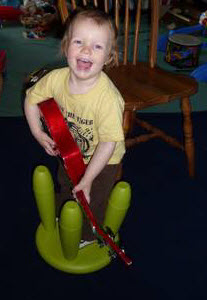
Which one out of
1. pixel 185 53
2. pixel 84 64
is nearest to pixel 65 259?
pixel 84 64

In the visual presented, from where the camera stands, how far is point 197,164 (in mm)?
1576

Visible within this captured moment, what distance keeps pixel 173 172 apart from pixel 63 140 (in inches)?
28.0

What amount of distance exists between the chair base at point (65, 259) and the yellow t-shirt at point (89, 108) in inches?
11.1

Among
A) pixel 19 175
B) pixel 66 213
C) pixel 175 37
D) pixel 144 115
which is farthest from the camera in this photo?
pixel 175 37

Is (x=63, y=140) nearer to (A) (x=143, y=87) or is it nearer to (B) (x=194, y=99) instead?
(A) (x=143, y=87)

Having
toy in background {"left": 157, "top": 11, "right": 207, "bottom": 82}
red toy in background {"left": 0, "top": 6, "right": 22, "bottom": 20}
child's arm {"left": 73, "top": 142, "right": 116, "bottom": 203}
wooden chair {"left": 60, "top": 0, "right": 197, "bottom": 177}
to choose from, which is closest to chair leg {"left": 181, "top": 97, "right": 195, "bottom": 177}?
wooden chair {"left": 60, "top": 0, "right": 197, "bottom": 177}

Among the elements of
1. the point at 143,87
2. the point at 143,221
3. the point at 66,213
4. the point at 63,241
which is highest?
the point at 143,87

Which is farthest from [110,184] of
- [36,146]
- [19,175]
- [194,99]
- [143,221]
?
[194,99]

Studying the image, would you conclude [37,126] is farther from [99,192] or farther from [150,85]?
[150,85]

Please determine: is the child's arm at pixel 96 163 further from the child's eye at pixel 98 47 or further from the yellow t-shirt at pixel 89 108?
the child's eye at pixel 98 47

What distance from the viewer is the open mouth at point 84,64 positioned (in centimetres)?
89

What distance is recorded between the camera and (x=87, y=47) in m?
0.89

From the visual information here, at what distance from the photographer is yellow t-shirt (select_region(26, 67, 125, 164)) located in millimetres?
934

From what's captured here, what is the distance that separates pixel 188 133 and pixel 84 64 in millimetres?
629
